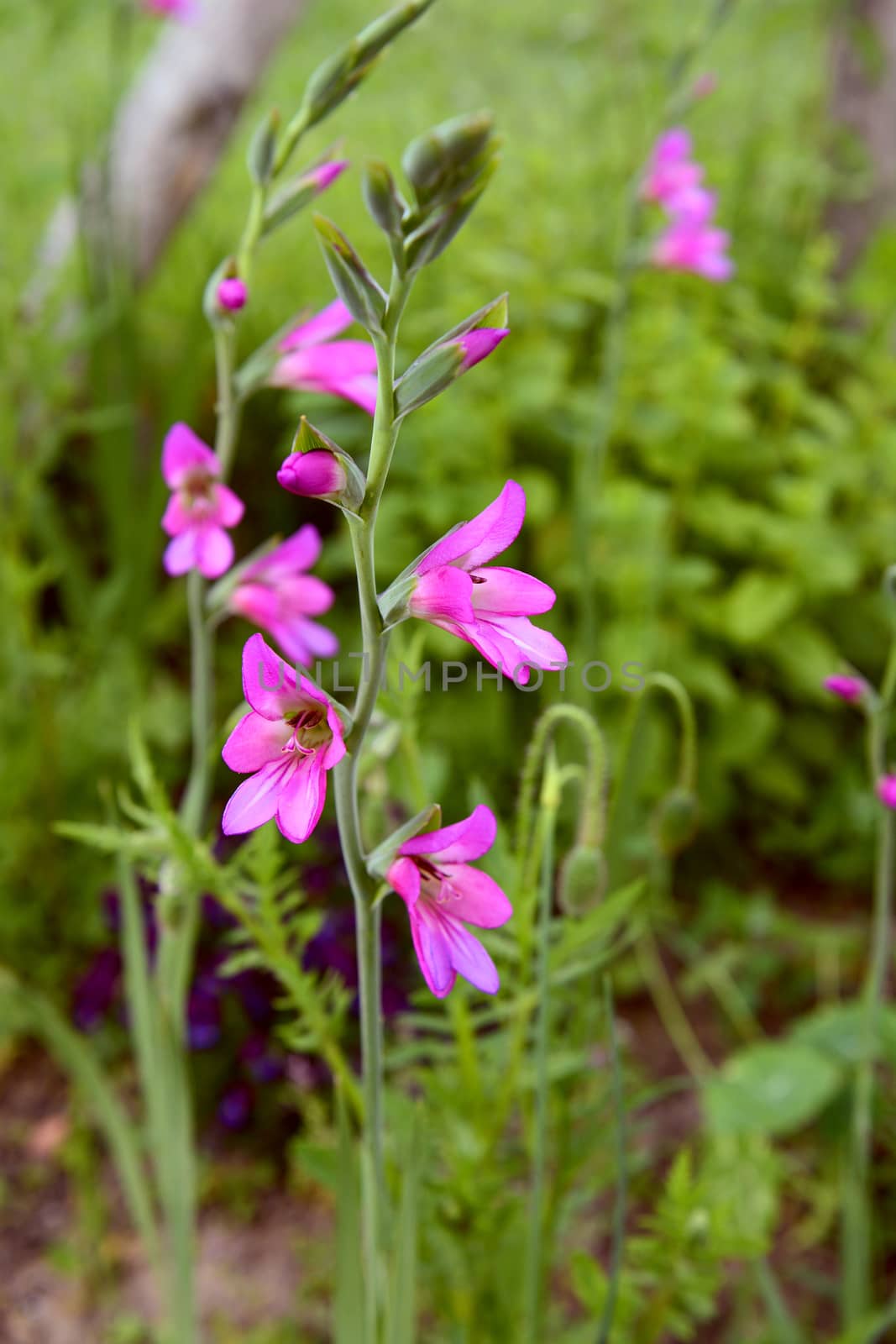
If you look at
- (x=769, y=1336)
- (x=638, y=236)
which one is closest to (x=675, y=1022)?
(x=769, y=1336)

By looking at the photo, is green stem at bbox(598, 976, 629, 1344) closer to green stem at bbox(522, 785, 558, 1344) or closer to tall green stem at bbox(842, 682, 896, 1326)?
green stem at bbox(522, 785, 558, 1344)

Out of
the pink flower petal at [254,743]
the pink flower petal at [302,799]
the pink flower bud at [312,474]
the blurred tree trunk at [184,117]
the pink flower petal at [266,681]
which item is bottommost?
the pink flower petal at [302,799]

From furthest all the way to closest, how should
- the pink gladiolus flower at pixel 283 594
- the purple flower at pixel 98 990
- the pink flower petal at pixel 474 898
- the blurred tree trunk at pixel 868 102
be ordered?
1. the blurred tree trunk at pixel 868 102
2. the purple flower at pixel 98 990
3. the pink gladiolus flower at pixel 283 594
4. the pink flower petal at pixel 474 898

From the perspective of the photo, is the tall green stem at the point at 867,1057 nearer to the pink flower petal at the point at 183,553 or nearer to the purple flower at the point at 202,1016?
the pink flower petal at the point at 183,553

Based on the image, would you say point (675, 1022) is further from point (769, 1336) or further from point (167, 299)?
point (167, 299)

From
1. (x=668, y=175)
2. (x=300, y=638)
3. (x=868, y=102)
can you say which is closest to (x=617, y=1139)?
(x=300, y=638)

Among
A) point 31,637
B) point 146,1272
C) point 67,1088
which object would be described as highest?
point 31,637

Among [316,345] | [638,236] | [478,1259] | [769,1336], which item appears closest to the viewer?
[316,345]

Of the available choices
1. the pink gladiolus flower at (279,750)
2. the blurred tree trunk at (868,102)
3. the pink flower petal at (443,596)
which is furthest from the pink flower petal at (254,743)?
the blurred tree trunk at (868,102)
